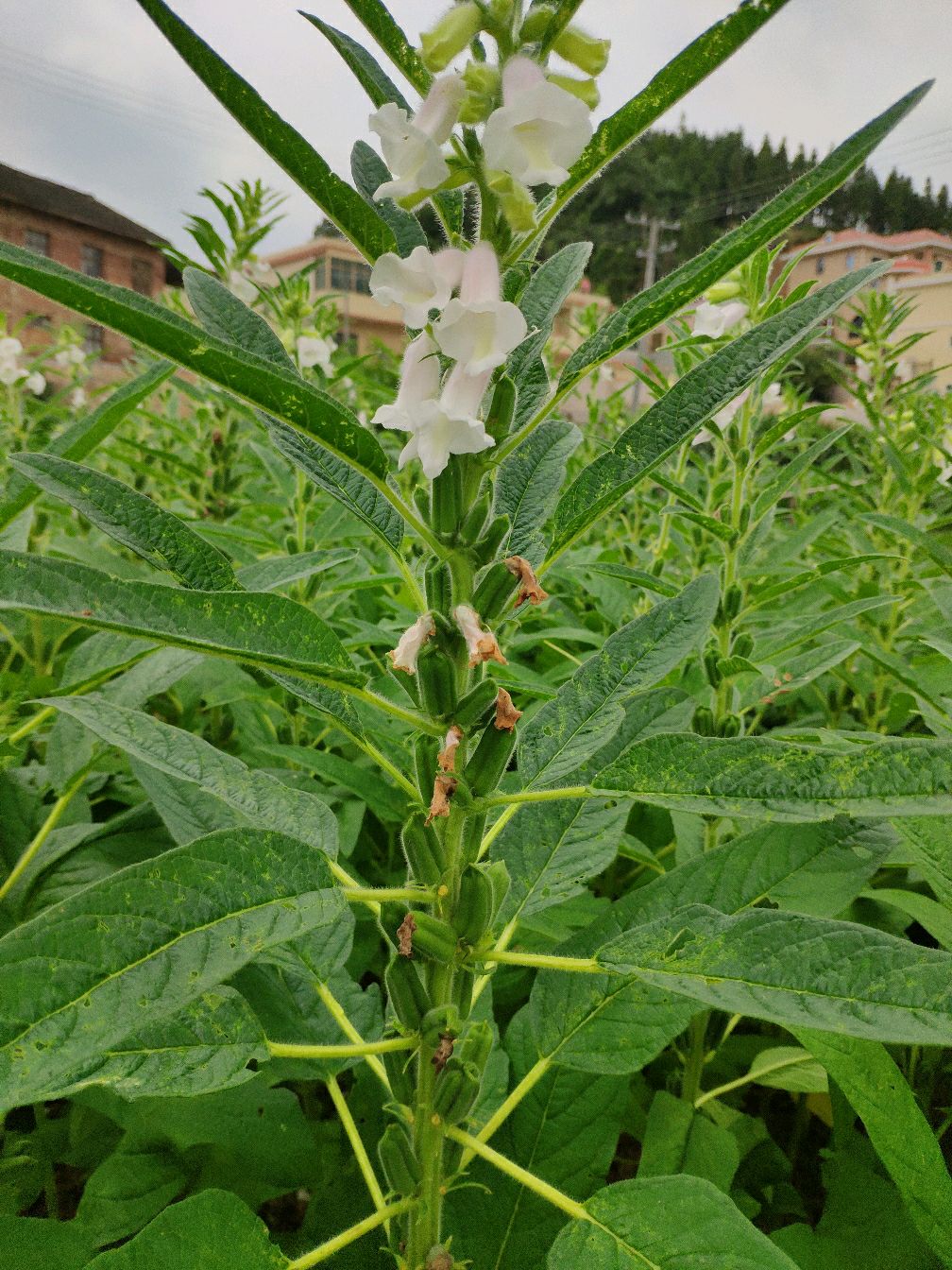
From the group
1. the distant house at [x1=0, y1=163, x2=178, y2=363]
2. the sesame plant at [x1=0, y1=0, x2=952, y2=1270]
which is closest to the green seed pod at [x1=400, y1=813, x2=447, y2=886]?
the sesame plant at [x1=0, y1=0, x2=952, y2=1270]

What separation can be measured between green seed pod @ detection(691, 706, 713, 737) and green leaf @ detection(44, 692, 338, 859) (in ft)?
3.24

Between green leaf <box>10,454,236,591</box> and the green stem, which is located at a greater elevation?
green leaf <box>10,454,236,591</box>

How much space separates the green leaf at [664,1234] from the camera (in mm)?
749

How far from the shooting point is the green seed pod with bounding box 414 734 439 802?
860mm

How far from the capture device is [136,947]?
23.7 inches

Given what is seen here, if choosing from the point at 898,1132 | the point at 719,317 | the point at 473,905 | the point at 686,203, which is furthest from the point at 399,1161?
the point at 686,203

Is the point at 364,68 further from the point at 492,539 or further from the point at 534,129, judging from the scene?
the point at 492,539

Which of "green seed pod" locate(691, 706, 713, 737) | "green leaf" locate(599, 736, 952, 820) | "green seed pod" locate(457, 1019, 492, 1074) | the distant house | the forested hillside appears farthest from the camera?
the forested hillside

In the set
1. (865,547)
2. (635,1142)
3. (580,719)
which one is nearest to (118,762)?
(580,719)

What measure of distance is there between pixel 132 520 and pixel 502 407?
1.22ft

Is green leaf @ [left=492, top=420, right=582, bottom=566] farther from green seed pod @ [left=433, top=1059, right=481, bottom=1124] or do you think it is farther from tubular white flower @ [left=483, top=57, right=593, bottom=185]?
green seed pod @ [left=433, top=1059, right=481, bottom=1124]

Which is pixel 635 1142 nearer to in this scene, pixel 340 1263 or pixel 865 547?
pixel 340 1263

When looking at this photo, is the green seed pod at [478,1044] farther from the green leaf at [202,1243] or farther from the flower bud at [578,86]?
the flower bud at [578,86]

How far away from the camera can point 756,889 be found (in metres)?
1.07
